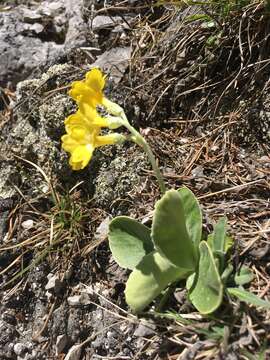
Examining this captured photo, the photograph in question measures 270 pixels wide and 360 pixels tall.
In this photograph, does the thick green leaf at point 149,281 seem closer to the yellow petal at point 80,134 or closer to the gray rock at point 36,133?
the yellow petal at point 80,134

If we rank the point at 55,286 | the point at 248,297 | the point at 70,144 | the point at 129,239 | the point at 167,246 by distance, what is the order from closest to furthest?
the point at 248,297, the point at 167,246, the point at 70,144, the point at 129,239, the point at 55,286

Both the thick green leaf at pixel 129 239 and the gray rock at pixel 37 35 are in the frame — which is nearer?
the thick green leaf at pixel 129 239

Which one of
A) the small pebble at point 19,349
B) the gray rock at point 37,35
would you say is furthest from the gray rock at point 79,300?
the gray rock at point 37,35

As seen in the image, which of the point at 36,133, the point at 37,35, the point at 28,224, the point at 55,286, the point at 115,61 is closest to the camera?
the point at 55,286

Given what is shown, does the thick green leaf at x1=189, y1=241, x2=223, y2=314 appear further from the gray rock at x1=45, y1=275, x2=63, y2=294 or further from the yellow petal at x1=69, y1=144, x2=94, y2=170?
the gray rock at x1=45, y1=275, x2=63, y2=294

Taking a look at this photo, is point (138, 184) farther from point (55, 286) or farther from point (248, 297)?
point (248, 297)

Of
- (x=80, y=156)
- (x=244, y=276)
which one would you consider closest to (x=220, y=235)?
(x=244, y=276)

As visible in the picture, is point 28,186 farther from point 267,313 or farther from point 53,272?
point 267,313

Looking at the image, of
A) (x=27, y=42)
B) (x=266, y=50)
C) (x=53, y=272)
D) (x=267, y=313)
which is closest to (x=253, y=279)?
(x=267, y=313)
